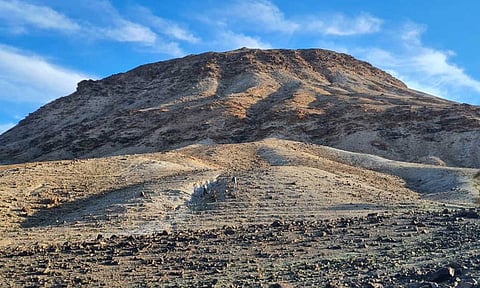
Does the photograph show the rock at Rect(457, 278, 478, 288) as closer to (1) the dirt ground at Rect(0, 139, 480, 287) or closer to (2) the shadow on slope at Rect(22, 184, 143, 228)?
(1) the dirt ground at Rect(0, 139, 480, 287)

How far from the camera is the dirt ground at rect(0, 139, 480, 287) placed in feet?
33.6

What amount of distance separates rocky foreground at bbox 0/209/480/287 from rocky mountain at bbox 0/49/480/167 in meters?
32.4

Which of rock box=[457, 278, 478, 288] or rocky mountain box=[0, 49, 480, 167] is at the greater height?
rocky mountain box=[0, 49, 480, 167]

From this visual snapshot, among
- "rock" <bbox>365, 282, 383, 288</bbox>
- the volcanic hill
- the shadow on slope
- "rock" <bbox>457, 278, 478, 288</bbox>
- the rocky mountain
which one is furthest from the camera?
the rocky mountain

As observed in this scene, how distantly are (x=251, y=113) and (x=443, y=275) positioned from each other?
59715 mm

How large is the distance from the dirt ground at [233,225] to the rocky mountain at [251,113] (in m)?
20.8

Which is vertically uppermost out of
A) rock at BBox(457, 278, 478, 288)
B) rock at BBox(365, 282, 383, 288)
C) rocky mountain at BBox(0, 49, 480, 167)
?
rocky mountain at BBox(0, 49, 480, 167)

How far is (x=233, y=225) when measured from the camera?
55.9ft

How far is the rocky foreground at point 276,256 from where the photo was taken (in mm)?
9375

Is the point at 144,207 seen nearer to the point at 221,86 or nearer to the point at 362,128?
the point at 362,128

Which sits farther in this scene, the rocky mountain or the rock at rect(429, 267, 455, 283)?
the rocky mountain

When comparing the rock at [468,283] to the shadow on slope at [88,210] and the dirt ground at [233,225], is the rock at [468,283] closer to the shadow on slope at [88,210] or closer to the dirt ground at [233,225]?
the dirt ground at [233,225]

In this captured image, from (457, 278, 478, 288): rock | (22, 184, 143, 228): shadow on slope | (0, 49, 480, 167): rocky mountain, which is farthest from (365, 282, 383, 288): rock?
(0, 49, 480, 167): rocky mountain

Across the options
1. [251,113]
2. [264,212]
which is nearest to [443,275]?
[264,212]
